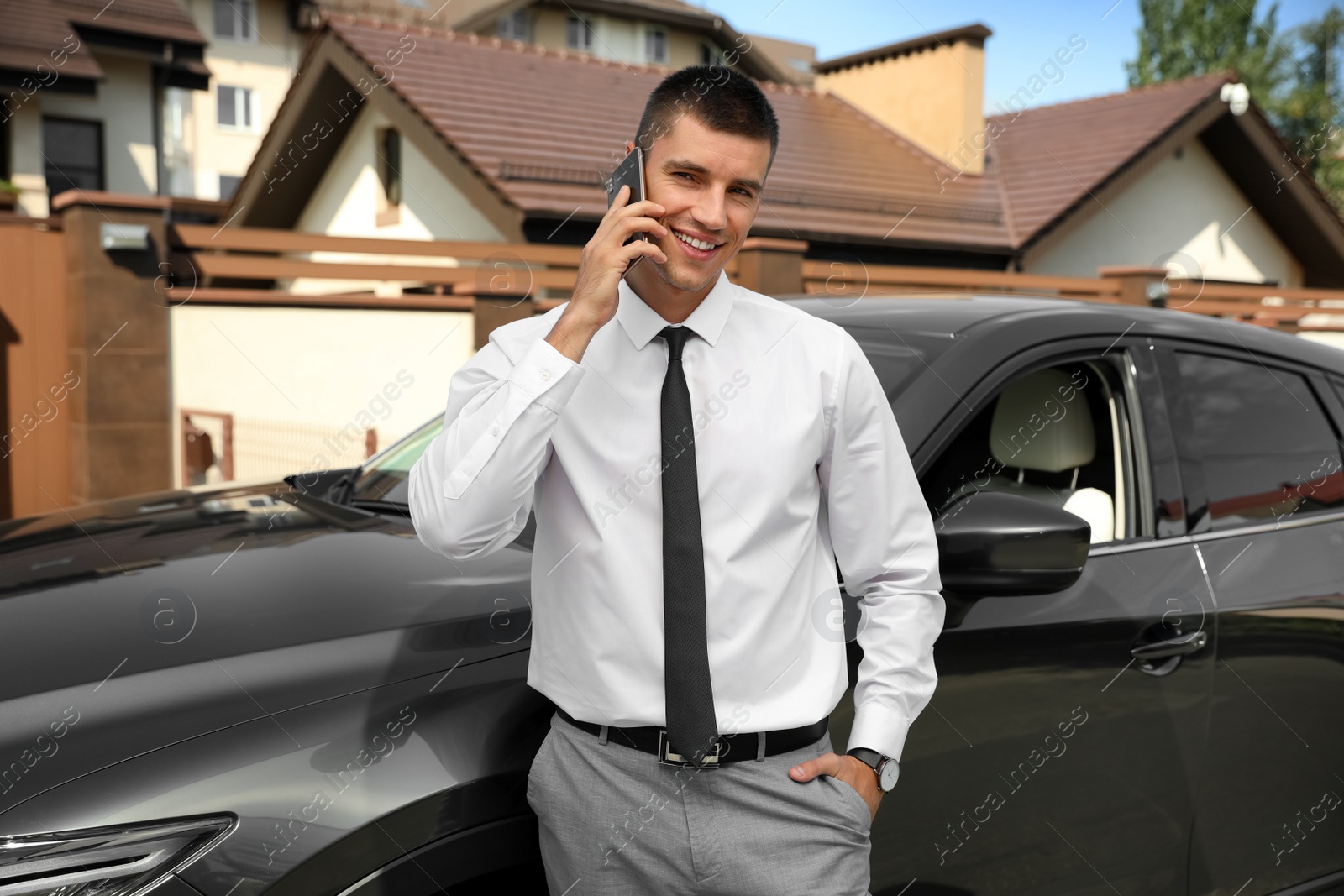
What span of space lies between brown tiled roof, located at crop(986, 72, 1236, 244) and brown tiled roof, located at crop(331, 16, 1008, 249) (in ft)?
1.70

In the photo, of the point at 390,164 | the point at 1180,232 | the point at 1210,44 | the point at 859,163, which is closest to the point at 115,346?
the point at 390,164

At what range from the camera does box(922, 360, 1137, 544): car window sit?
9.05 ft

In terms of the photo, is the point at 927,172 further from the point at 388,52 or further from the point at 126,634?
the point at 126,634

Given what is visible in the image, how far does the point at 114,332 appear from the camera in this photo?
7711 millimetres

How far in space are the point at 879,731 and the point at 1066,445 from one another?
1.33 m

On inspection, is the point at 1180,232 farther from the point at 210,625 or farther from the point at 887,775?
the point at 210,625

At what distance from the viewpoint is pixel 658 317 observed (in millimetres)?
1896

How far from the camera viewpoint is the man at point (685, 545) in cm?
177

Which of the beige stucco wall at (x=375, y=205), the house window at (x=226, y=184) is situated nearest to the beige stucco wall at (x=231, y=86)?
the house window at (x=226, y=184)

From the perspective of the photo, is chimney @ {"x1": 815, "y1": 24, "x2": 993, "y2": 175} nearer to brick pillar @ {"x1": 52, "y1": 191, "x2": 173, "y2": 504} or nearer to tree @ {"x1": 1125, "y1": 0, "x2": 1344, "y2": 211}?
brick pillar @ {"x1": 52, "y1": 191, "x2": 173, "y2": 504}

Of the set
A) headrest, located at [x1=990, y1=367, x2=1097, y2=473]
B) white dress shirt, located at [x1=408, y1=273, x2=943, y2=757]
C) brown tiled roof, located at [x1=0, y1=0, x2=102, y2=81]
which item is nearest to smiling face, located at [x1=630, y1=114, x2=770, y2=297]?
white dress shirt, located at [x1=408, y1=273, x2=943, y2=757]

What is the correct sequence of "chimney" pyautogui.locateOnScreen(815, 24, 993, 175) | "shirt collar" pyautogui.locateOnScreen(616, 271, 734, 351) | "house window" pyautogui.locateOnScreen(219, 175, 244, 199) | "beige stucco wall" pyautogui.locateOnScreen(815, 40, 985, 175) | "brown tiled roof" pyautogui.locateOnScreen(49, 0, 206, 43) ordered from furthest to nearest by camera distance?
"house window" pyautogui.locateOnScreen(219, 175, 244, 199) < "brown tiled roof" pyautogui.locateOnScreen(49, 0, 206, 43) < "beige stucco wall" pyautogui.locateOnScreen(815, 40, 985, 175) < "chimney" pyautogui.locateOnScreen(815, 24, 993, 175) < "shirt collar" pyautogui.locateOnScreen(616, 271, 734, 351)

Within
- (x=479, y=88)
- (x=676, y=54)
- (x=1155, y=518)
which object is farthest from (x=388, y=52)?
(x=676, y=54)

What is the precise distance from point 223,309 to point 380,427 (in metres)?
1.33
